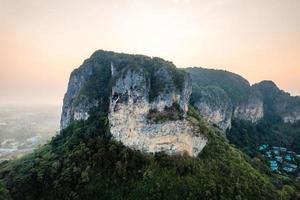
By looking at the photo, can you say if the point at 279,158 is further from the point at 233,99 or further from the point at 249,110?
the point at 233,99

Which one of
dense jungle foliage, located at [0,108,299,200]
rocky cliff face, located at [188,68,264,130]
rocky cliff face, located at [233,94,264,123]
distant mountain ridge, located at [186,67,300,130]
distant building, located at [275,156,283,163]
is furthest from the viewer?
rocky cliff face, located at [233,94,264,123]

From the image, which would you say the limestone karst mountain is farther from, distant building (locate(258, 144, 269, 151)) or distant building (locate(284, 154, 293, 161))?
Result: distant building (locate(258, 144, 269, 151))

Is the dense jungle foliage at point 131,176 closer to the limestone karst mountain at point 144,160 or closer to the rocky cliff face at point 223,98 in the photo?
the limestone karst mountain at point 144,160

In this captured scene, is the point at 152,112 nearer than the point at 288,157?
Yes

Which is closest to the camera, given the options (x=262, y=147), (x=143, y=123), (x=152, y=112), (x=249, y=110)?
(x=143, y=123)

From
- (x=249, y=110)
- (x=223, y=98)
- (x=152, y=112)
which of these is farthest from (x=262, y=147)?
(x=152, y=112)

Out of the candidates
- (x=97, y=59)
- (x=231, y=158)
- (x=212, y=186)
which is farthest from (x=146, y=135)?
(x=97, y=59)

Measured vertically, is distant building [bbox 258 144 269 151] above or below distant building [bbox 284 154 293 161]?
above

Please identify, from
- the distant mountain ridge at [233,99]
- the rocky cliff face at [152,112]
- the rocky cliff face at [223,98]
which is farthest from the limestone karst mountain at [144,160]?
the distant mountain ridge at [233,99]

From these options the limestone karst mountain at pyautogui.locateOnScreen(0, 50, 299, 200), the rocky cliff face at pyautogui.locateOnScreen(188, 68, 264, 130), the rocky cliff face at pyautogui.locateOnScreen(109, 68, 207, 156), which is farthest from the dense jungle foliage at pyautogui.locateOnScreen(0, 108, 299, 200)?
the rocky cliff face at pyautogui.locateOnScreen(188, 68, 264, 130)

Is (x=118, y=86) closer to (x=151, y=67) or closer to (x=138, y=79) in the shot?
(x=138, y=79)

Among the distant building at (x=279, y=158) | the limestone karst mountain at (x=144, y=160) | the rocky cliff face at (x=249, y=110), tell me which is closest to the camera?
the limestone karst mountain at (x=144, y=160)
